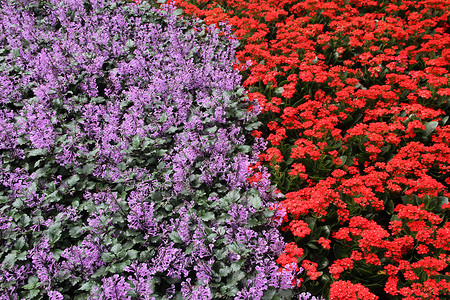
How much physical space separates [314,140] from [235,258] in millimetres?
2545

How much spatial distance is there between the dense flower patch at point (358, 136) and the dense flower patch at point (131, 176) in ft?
1.51

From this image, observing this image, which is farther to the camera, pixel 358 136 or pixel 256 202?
pixel 358 136

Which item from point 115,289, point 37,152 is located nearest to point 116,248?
point 115,289

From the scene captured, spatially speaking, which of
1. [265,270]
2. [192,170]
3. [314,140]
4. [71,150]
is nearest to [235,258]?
[265,270]

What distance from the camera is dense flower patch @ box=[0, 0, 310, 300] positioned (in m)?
3.78

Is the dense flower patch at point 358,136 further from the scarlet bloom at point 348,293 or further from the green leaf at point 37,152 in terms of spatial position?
the green leaf at point 37,152

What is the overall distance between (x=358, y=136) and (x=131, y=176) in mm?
3462

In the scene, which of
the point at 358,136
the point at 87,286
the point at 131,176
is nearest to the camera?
the point at 87,286

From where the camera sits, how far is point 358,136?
211 inches

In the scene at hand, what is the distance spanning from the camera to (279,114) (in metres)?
6.22

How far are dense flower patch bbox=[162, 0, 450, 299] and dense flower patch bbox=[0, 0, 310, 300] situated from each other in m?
0.46

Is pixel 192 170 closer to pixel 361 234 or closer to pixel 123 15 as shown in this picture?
pixel 361 234

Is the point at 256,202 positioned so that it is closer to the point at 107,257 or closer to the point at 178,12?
the point at 107,257

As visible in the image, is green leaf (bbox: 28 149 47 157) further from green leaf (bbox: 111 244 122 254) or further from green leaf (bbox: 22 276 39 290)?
green leaf (bbox: 111 244 122 254)
